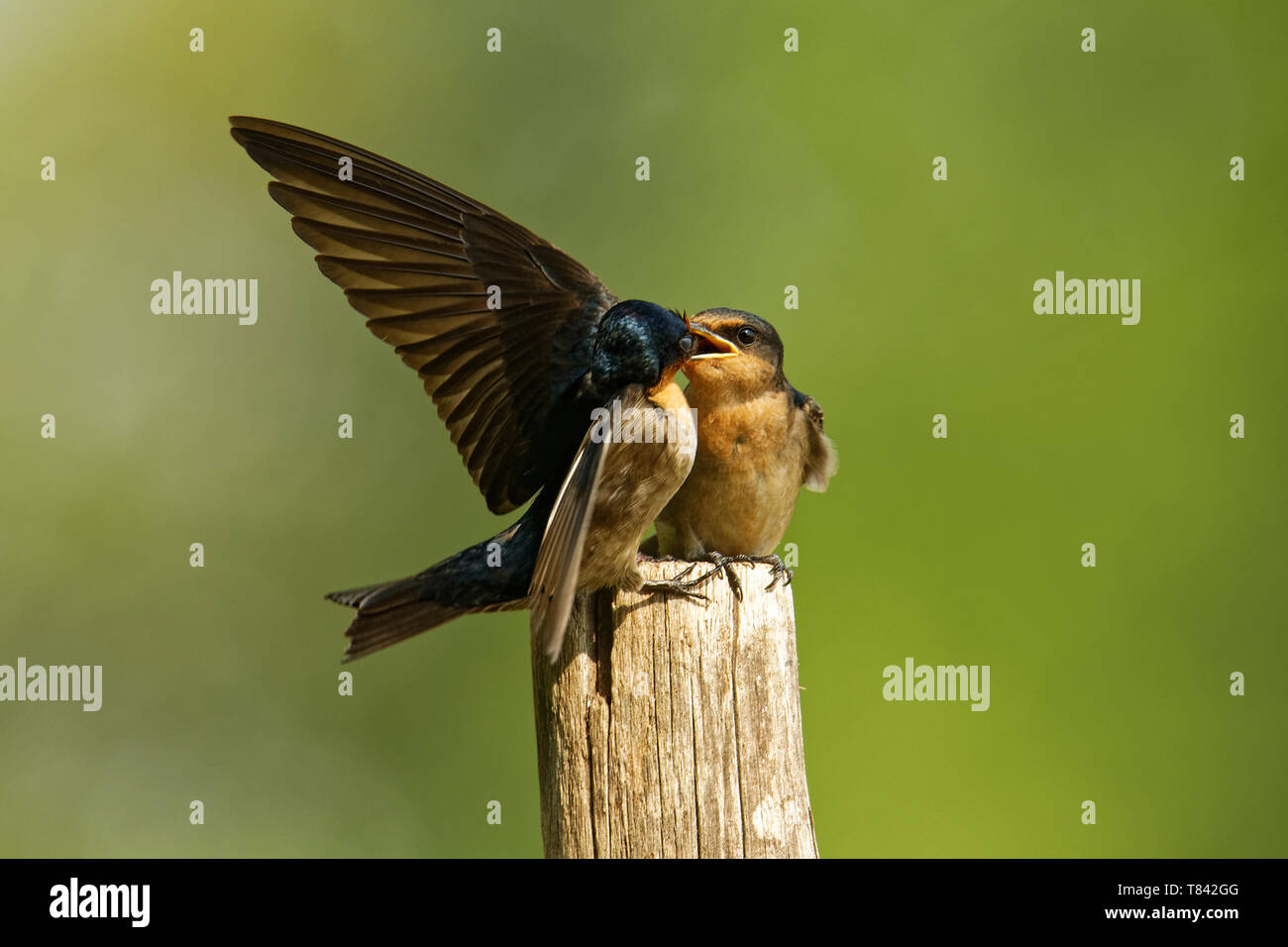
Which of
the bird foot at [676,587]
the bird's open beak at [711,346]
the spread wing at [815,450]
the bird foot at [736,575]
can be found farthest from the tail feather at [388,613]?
the spread wing at [815,450]

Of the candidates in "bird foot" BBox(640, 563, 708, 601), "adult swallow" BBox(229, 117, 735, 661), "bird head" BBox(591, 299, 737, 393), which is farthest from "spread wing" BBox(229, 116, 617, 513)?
"bird foot" BBox(640, 563, 708, 601)

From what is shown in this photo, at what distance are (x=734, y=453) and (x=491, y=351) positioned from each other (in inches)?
42.0

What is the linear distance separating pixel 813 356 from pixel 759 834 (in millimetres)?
4875

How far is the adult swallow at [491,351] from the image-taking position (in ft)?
11.4

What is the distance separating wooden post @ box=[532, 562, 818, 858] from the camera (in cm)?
307

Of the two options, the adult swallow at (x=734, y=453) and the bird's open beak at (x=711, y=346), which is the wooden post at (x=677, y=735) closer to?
the bird's open beak at (x=711, y=346)

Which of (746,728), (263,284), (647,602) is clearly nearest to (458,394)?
(647,602)

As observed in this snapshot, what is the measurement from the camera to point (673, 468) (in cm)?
353

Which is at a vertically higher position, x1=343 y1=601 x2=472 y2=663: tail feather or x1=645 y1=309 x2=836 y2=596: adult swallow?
x1=645 y1=309 x2=836 y2=596: adult swallow

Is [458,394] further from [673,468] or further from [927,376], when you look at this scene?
[927,376]

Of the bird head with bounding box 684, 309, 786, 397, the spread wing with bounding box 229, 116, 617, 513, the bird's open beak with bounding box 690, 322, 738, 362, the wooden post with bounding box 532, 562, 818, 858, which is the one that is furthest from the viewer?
the bird head with bounding box 684, 309, 786, 397

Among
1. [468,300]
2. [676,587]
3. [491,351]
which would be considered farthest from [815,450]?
[676,587]

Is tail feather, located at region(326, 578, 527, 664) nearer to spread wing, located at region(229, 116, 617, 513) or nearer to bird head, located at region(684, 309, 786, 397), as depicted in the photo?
spread wing, located at region(229, 116, 617, 513)

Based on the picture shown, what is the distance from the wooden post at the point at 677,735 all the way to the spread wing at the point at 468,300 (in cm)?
79
